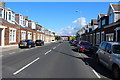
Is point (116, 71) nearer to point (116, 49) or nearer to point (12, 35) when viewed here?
point (116, 49)

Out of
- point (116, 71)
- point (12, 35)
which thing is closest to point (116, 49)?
point (116, 71)

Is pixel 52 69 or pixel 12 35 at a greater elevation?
pixel 12 35

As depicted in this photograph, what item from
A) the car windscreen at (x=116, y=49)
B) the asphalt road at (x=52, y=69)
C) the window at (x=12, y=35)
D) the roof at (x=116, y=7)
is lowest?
the asphalt road at (x=52, y=69)

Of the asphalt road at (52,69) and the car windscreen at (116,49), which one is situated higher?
the car windscreen at (116,49)

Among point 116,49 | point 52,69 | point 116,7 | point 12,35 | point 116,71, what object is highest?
point 116,7

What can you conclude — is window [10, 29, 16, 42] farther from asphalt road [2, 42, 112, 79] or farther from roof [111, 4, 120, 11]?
asphalt road [2, 42, 112, 79]

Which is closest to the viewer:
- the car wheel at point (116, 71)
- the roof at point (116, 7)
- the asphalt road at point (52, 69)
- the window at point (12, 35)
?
the car wheel at point (116, 71)

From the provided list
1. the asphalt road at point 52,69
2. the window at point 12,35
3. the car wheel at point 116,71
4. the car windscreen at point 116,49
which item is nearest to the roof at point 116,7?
the asphalt road at point 52,69

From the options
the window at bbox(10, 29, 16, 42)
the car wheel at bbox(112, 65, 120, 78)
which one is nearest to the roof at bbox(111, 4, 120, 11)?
the window at bbox(10, 29, 16, 42)

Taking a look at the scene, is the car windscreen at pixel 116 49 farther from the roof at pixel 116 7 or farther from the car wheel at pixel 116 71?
the roof at pixel 116 7

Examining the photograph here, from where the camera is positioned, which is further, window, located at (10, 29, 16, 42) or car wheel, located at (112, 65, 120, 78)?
window, located at (10, 29, 16, 42)

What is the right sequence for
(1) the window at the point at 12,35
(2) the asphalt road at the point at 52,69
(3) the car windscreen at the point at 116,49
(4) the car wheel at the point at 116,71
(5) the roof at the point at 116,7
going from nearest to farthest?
(4) the car wheel at the point at 116,71 < (2) the asphalt road at the point at 52,69 < (3) the car windscreen at the point at 116,49 < (5) the roof at the point at 116,7 < (1) the window at the point at 12,35

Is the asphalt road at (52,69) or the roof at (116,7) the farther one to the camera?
the roof at (116,7)

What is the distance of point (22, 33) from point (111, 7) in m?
23.4
